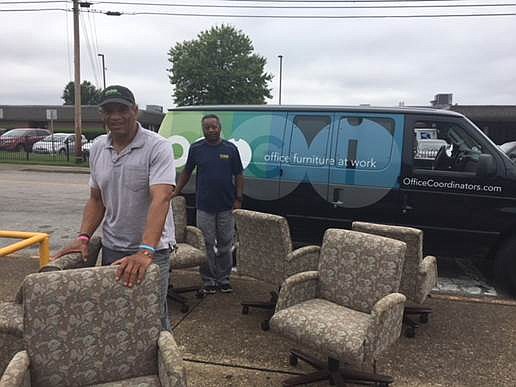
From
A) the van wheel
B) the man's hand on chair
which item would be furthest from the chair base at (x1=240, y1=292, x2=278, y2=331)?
the van wheel

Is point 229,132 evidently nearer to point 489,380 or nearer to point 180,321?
point 180,321

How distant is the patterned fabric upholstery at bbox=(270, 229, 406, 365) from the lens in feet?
9.46

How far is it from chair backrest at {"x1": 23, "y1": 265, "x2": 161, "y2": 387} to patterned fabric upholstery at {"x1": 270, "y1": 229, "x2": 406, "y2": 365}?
1049 mm

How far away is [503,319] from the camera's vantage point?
439 cm

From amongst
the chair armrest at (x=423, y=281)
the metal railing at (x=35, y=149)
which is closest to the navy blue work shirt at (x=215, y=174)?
the chair armrest at (x=423, y=281)

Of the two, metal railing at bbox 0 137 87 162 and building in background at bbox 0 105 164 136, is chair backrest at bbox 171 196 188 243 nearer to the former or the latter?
metal railing at bbox 0 137 87 162

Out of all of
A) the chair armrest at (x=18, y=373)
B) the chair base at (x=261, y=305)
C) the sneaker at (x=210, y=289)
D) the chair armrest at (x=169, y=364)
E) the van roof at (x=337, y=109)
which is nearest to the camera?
the chair armrest at (x=18, y=373)

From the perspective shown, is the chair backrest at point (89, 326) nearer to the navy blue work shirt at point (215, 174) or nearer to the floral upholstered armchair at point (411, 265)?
the floral upholstered armchair at point (411, 265)

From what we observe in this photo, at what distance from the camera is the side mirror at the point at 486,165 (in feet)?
15.9

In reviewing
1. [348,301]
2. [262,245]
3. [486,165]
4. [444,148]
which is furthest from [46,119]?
[348,301]

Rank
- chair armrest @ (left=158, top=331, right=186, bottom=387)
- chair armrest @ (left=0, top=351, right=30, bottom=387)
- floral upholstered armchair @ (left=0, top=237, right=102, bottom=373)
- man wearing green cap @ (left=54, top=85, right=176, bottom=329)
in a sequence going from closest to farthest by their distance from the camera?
chair armrest @ (left=0, top=351, right=30, bottom=387), chair armrest @ (left=158, top=331, right=186, bottom=387), man wearing green cap @ (left=54, top=85, right=176, bottom=329), floral upholstered armchair @ (left=0, top=237, right=102, bottom=373)

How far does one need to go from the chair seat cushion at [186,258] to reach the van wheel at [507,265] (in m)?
3.16

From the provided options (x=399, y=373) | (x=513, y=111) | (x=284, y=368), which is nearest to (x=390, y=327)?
(x=399, y=373)

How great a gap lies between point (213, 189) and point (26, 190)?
9509mm
